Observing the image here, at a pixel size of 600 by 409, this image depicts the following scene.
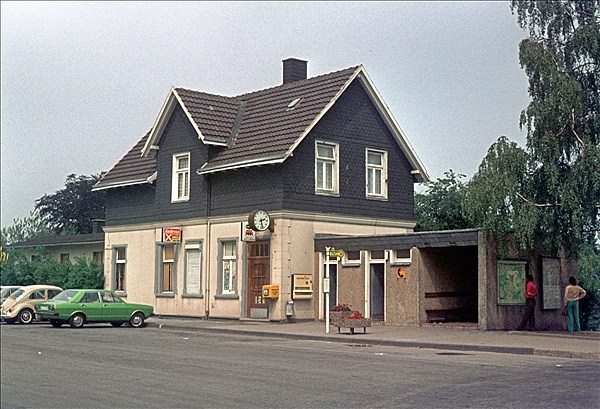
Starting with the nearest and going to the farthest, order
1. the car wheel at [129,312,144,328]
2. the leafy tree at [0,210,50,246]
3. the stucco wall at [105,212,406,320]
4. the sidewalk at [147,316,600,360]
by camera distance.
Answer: the leafy tree at [0,210,50,246] → the sidewalk at [147,316,600,360] → the car wheel at [129,312,144,328] → the stucco wall at [105,212,406,320]

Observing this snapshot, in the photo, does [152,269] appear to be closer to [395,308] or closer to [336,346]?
[395,308]

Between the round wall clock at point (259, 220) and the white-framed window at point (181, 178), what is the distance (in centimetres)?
576

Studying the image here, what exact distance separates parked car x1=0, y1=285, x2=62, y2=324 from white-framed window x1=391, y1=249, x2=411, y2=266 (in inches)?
872

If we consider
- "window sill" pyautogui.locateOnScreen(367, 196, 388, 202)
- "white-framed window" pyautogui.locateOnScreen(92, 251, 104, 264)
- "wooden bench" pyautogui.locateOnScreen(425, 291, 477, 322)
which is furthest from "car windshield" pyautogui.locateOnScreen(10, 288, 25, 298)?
"white-framed window" pyautogui.locateOnScreen(92, 251, 104, 264)

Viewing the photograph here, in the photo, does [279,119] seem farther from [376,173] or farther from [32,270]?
[32,270]

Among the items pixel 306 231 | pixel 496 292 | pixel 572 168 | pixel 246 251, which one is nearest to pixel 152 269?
pixel 246 251

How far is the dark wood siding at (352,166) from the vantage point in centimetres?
3225

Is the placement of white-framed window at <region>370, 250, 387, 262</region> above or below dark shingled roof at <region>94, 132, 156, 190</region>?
below

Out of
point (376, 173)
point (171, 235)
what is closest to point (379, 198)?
point (376, 173)

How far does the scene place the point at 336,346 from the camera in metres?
22.0

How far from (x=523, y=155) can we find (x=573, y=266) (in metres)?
6.95

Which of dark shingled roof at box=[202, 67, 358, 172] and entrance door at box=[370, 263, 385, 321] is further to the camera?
dark shingled roof at box=[202, 67, 358, 172]

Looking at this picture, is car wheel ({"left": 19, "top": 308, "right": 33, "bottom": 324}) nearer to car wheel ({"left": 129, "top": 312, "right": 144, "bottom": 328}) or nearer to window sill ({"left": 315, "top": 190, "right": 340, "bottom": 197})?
car wheel ({"left": 129, "top": 312, "right": 144, "bottom": 328})

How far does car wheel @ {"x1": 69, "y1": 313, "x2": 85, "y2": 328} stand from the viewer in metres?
27.5
